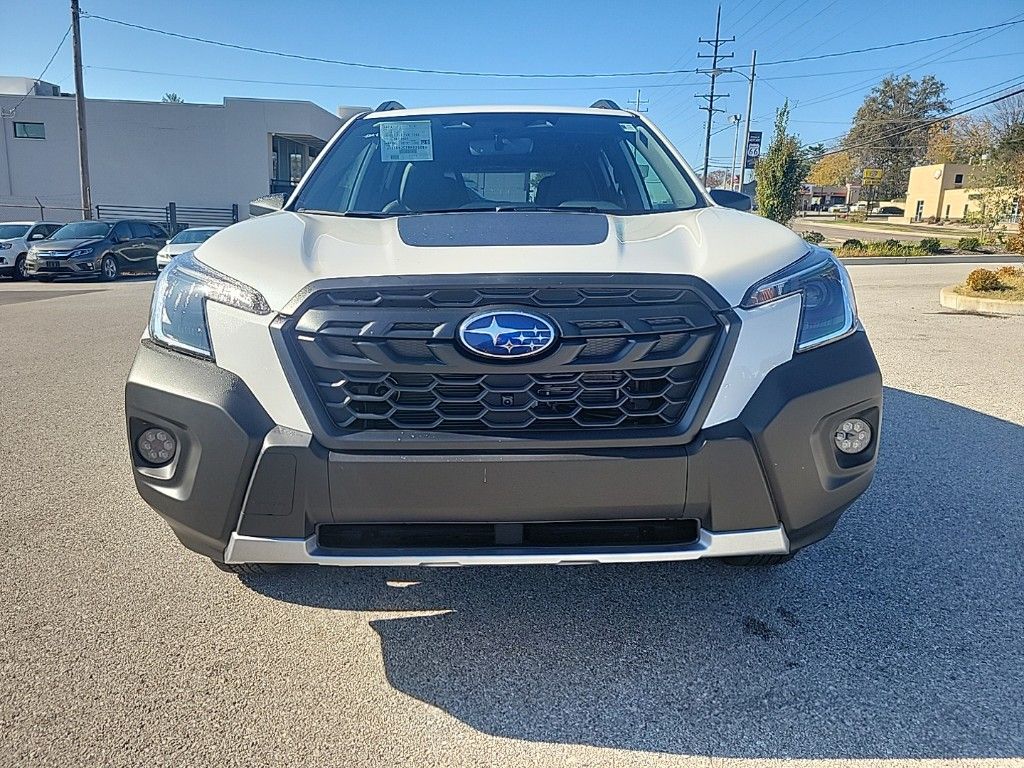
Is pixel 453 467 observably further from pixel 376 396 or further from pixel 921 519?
pixel 921 519

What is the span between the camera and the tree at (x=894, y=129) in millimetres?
92625

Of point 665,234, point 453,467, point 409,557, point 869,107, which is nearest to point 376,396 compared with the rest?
point 453,467

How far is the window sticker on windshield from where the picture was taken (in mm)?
3525

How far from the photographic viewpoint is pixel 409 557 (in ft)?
6.67

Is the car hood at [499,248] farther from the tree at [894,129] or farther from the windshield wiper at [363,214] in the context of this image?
the tree at [894,129]

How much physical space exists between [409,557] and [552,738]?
619 mm

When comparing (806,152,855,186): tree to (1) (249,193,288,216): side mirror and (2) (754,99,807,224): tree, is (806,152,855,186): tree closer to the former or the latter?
(2) (754,99,807,224): tree

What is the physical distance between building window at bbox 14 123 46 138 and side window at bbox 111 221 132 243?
64.6ft

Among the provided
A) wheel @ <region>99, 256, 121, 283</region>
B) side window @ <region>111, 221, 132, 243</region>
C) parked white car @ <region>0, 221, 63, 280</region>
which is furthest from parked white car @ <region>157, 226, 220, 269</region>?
parked white car @ <region>0, 221, 63, 280</region>

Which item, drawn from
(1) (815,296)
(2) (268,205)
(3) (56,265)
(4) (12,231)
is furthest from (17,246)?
(1) (815,296)

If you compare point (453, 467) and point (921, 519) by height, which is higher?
point (453, 467)

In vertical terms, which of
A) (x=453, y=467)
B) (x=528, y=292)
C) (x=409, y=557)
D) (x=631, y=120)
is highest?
(x=631, y=120)

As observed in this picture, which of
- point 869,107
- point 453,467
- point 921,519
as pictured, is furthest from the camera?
point 869,107

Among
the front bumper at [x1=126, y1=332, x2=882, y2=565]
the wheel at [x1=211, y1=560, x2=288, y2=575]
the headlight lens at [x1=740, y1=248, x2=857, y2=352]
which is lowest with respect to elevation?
the wheel at [x1=211, y1=560, x2=288, y2=575]
